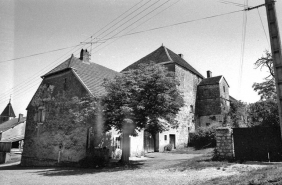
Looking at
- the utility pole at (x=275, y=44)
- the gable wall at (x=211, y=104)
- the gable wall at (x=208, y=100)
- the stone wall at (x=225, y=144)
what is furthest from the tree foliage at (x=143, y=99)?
the gable wall at (x=208, y=100)

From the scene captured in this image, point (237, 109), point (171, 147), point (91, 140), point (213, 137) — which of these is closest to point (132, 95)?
point (91, 140)

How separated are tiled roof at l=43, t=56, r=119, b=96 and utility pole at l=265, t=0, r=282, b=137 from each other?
43.5 feet

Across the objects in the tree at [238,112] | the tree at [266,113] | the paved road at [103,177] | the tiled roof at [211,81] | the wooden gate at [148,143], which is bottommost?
the paved road at [103,177]

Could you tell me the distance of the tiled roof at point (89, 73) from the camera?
18.3 metres

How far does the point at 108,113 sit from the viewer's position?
507 inches

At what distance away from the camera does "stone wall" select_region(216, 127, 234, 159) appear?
11727 mm

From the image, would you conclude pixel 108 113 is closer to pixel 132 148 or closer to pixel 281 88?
pixel 132 148

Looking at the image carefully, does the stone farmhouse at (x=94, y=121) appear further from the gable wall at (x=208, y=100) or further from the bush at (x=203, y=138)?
the bush at (x=203, y=138)

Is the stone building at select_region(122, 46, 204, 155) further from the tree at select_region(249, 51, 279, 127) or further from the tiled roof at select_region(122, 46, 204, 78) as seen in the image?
the tree at select_region(249, 51, 279, 127)

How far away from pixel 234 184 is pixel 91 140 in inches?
471

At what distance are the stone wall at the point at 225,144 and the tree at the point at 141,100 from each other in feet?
10.8

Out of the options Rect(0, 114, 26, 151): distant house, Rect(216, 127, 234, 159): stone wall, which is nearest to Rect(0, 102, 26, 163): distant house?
Rect(0, 114, 26, 151): distant house

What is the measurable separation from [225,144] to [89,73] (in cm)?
1423

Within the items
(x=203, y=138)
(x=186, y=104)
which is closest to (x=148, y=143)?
(x=203, y=138)
